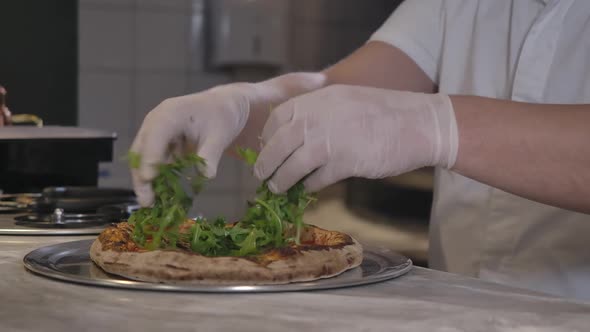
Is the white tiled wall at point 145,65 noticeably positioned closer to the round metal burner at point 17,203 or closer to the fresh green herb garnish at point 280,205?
the round metal burner at point 17,203

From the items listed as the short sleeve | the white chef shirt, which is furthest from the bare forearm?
the short sleeve

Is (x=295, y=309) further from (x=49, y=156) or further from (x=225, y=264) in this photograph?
(x=49, y=156)

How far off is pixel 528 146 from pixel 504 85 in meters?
0.44

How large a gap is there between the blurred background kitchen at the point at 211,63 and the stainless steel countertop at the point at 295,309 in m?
1.92

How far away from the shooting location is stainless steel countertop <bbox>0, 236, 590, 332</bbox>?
75cm

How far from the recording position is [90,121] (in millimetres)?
3346

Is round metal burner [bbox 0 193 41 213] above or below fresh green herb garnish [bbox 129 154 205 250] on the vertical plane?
below

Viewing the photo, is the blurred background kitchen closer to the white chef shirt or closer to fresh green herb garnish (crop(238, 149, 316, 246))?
the white chef shirt

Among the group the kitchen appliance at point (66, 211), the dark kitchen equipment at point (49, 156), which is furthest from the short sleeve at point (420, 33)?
the dark kitchen equipment at point (49, 156)

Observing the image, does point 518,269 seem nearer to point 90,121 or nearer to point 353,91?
point 353,91

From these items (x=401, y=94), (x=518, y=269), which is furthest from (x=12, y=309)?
(x=518, y=269)

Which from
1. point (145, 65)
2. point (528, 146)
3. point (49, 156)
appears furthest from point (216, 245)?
point (145, 65)

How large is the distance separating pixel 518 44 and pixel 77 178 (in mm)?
1095

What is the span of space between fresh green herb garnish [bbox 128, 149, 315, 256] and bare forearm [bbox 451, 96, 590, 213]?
29cm
